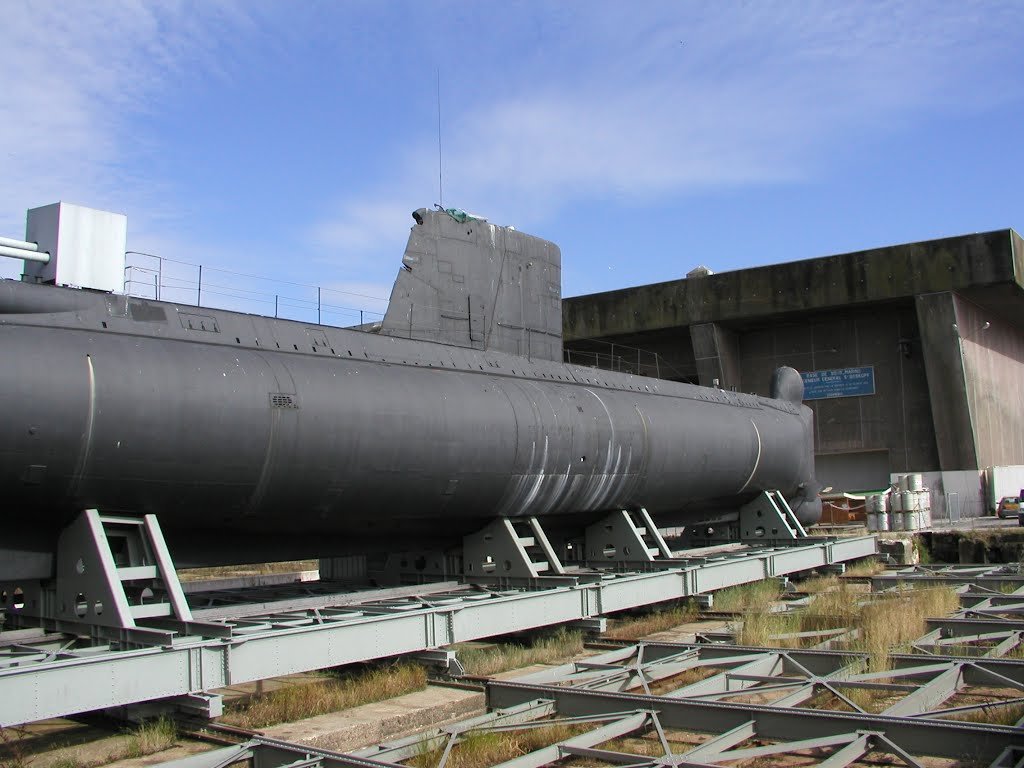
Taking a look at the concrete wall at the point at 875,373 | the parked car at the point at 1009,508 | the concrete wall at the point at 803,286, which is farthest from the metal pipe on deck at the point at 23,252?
the concrete wall at the point at 875,373

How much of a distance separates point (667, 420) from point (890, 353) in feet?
81.6

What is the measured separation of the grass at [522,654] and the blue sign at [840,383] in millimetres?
29315

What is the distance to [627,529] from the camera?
15.5m

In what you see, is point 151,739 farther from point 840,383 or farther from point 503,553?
point 840,383

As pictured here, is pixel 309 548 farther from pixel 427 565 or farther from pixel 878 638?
pixel 878 638

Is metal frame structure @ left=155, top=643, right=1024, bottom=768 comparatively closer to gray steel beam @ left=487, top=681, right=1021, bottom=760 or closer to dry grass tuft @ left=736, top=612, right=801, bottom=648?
gray steel beam @ left=487, top=681, right=1021, bottom=760

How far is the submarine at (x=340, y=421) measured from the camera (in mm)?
9219

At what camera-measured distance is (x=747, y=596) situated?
16406 mm

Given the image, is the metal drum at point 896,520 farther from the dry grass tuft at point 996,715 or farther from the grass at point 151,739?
the grass at point 151,739

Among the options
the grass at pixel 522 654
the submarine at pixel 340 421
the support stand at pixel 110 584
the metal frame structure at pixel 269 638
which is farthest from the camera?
the grass at pixel 522 654

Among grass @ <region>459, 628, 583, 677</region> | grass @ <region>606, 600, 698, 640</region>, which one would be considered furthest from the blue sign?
grass @ <region>459, 628, 583, 677</region>

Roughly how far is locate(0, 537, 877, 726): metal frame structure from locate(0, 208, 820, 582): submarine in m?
0.88

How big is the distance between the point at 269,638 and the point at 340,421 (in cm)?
297

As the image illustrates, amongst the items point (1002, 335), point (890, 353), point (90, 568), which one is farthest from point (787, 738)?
point (1002, 335)
